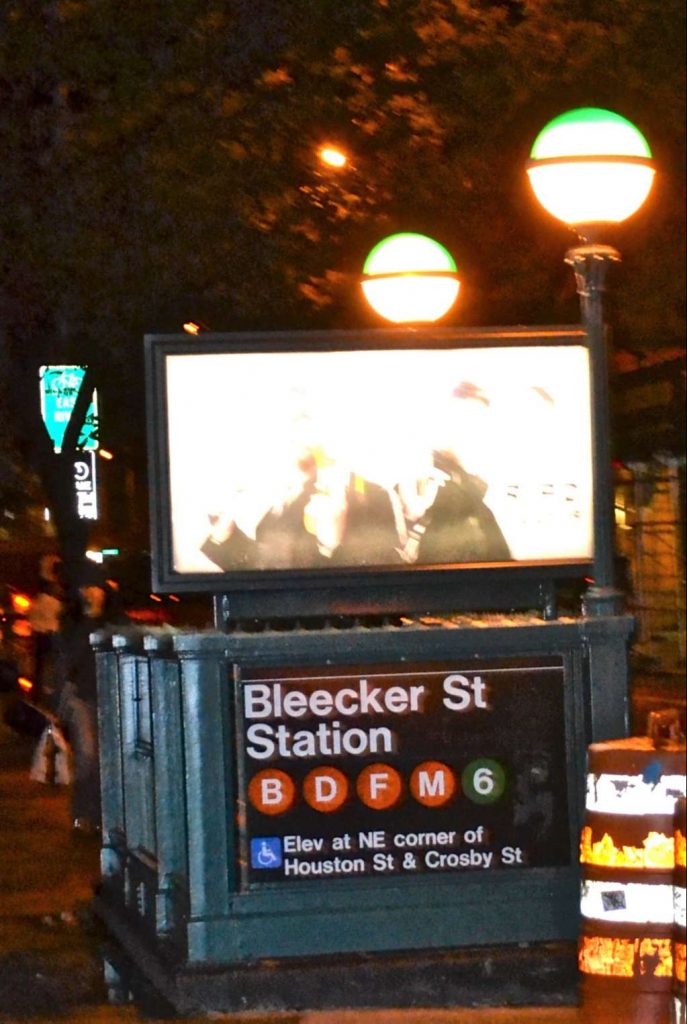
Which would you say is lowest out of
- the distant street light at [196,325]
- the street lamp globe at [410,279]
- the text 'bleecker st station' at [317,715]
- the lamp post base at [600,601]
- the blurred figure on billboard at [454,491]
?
the text 'bleecker st station' at [317,715]

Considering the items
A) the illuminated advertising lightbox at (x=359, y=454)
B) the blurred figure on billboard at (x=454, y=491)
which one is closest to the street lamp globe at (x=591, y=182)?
the illuminated advertising lightbox at (x=359, y=454)

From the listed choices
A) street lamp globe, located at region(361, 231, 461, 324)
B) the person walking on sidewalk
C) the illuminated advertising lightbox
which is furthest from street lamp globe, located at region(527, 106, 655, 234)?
the person walking on sidewalk

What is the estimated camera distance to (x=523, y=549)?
7305 mm

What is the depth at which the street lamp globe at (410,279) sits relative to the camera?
40.6 ft

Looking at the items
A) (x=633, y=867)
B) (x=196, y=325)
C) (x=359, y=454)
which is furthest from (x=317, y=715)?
(x=196, y=325)

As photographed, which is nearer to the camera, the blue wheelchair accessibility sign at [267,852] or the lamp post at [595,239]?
the blue wheelchair accessibility sign at [267,852]

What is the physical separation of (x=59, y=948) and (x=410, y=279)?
5.64m

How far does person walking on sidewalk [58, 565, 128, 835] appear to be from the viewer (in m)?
12.3

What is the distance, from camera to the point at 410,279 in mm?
12312

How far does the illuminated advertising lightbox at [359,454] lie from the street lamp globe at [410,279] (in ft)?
17.0

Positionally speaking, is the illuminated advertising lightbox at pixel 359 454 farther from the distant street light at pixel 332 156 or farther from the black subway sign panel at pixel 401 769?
the distant street light at pixel 332 156

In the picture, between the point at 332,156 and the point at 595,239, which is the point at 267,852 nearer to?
the point at 595,239

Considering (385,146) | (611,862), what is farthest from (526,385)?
(385,146)

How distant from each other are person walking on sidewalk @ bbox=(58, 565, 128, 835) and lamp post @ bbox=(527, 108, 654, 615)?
5316 millimetres
